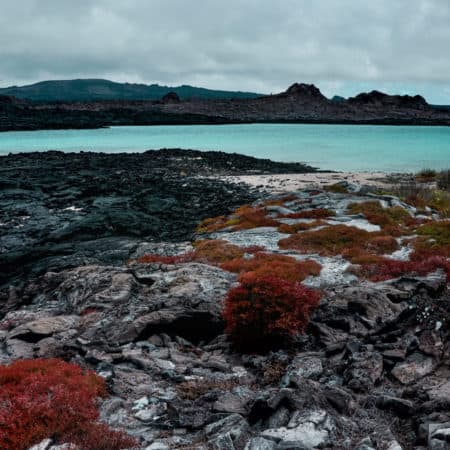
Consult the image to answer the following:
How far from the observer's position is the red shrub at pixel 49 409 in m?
8.73

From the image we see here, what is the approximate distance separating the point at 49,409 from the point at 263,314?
6.12 metres

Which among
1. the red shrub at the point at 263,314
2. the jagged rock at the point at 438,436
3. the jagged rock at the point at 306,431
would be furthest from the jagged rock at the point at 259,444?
the red shrub at the point at 263,314

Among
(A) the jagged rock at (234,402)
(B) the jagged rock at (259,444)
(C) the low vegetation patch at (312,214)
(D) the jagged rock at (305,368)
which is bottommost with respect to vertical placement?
(A) the jagged rock at (234,402)

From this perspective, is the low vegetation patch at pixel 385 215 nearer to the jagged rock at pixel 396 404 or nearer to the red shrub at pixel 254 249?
the red shrub at pixel 254 249

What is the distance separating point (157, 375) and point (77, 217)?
2781 cm

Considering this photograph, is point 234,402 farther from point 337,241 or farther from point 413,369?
point 337,241

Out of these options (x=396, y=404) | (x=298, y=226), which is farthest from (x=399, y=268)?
(x=396, y=404)

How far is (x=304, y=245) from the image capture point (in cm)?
2400

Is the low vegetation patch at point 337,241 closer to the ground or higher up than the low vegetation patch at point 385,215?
closer to the ground

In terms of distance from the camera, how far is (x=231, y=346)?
13781mm

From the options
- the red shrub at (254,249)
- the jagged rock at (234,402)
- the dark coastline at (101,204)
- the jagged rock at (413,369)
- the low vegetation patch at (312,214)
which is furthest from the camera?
the low vegetation patch at (312,214)

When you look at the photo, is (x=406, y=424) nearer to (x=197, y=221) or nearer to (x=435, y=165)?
(x=197, y=221)

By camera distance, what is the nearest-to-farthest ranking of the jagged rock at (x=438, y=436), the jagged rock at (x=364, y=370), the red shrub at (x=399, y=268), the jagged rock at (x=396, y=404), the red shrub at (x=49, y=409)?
1. the jagged rock at (x=438, y=436)
2. the red shrub at (x=49, y=409)
3. the jagged rock at (x=396, y=404)
4. the jagged rock at (x=364, y=370)
5. the red shrub at (x=399, y=268)

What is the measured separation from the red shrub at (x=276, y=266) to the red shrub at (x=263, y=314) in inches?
157
